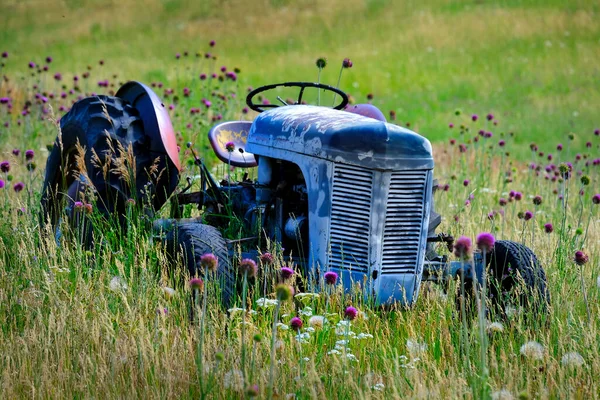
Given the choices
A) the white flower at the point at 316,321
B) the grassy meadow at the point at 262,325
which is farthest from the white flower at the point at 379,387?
the white flower at the point at 316,321

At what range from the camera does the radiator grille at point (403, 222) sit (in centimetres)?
418

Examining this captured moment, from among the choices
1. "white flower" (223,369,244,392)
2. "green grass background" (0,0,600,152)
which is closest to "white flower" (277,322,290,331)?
"white flower" (223,369,244,392)

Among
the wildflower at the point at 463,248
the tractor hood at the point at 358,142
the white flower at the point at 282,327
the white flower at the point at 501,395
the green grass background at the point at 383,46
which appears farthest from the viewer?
the green grass background at the point at 383,46

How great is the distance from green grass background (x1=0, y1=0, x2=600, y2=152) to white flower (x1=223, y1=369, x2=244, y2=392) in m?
13.2

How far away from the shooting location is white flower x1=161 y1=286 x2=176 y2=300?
418 cm

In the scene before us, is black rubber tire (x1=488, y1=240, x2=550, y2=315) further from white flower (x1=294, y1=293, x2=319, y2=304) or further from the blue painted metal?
white flower (x1=294, y1=293, x2=319, y2=304)

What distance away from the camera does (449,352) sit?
4023 millimetres

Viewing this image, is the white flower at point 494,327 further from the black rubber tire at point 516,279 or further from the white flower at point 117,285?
the white flower at point 117,285

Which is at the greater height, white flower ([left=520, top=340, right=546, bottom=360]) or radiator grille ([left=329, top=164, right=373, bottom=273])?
radiator grille ([left=329, top=164, right=373, bottom=273])

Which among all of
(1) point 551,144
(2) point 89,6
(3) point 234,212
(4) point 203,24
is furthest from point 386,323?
(2) point 89,6

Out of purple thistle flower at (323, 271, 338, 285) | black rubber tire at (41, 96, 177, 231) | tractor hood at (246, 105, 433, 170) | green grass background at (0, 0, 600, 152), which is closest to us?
purple thistle flower at (323, 271, 338, 285)

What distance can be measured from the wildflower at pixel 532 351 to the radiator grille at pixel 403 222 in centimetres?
70

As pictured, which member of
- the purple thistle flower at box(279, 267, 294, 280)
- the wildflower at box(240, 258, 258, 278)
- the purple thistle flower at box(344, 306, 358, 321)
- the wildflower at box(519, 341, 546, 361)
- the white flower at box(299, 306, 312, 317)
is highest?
the wildflower at box(240, 258, 258, 278)

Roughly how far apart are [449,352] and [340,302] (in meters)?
0.56
